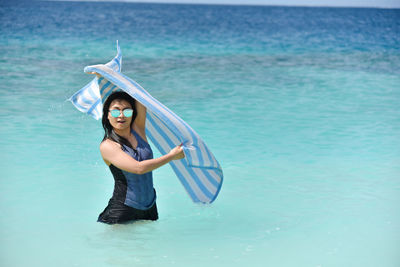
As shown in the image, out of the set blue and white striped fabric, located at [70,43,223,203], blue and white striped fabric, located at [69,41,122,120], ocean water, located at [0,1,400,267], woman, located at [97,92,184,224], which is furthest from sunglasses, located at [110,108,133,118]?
ocean water, located at [0,1,400,267]

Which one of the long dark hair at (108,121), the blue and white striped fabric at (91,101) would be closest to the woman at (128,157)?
the long dark hair at (108,121)

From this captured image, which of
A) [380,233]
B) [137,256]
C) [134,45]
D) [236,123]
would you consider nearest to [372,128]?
[236,123]

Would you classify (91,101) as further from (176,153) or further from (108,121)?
(176,153)

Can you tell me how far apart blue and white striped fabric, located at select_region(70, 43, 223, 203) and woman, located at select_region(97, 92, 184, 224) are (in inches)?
4.4

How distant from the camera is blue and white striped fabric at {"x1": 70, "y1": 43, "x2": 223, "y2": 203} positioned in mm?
3449

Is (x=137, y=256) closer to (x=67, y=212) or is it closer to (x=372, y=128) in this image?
(x=67, y=212)

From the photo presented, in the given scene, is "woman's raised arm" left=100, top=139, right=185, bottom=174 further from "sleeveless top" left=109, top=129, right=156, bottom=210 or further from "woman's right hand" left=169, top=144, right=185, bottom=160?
"sleeveless top" left=109, top=129, right=156, bottom=210

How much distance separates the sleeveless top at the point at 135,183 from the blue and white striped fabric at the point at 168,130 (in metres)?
0.24

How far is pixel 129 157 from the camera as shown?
347cm

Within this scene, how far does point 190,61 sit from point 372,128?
8764 mm

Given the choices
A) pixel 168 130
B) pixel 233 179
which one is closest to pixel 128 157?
pixel 168 130

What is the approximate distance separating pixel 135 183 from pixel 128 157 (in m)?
0.27

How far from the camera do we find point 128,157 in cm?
347

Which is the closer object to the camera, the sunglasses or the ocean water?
the sunglasses
